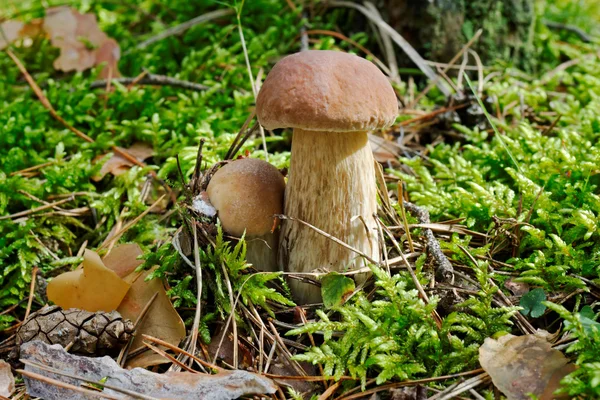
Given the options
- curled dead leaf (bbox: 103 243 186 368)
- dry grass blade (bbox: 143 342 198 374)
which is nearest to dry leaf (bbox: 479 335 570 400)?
dry grass blade (bbox: 143 342 198 374)

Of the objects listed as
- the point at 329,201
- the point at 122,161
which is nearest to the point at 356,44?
the point at 122,161

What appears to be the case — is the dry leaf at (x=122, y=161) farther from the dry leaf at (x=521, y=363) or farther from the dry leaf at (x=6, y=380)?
the dry leaf at (x=521, y=363)

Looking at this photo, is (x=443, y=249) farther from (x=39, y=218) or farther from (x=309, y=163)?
(x=39, y=218)

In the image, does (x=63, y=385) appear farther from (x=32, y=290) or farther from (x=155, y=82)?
(x=155, y=82)

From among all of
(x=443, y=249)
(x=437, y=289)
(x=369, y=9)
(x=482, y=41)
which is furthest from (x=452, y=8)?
(x=437, y=289)

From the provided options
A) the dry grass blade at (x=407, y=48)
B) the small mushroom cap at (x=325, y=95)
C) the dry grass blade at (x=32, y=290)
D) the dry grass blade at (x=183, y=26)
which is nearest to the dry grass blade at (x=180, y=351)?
the dry grass blade at (x=32, y=290)

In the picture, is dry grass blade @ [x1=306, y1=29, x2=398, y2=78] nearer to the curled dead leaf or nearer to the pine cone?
the curled dead leaf
